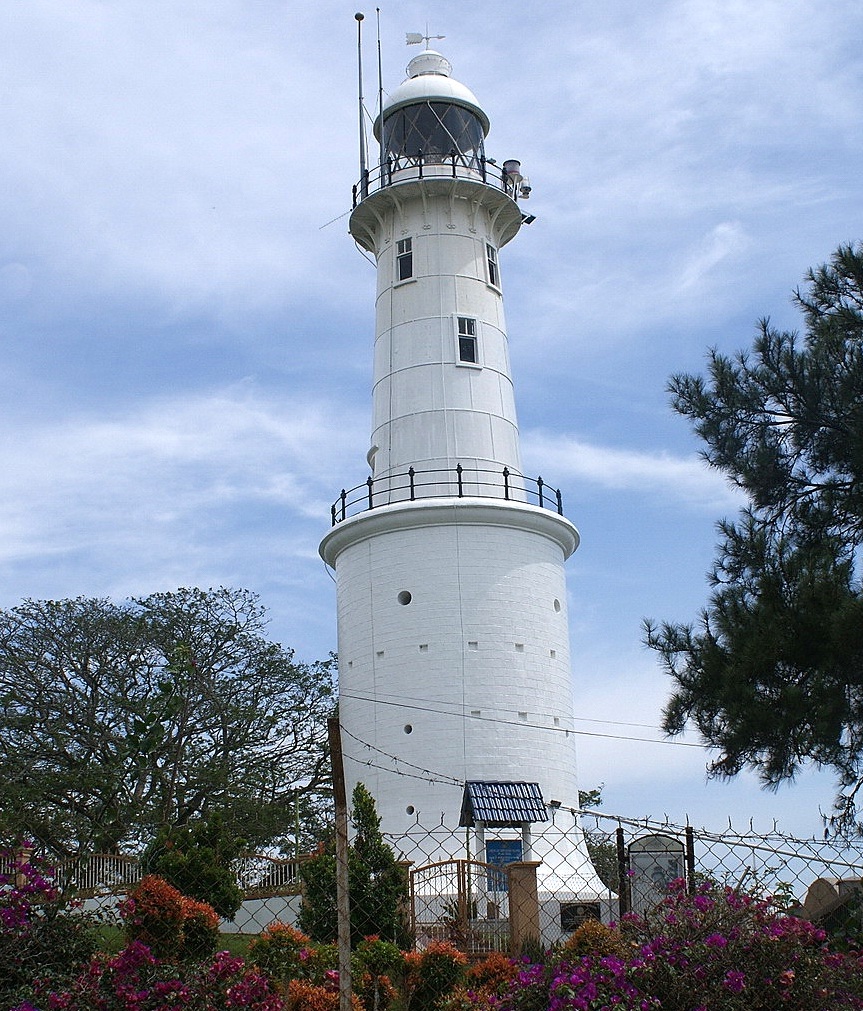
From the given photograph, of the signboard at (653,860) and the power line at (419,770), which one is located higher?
the power line at (419,770)

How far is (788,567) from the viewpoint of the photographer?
35.3ft

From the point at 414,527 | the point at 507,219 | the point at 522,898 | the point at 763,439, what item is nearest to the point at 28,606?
the point at 414,527

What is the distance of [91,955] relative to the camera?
705 cm

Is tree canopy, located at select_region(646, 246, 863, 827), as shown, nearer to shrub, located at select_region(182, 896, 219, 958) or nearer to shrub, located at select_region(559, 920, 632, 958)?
shrub, located at select_region(559, 920, 632, 958)

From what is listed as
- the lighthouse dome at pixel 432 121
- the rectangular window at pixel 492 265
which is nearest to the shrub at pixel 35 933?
the rectangular window at pixel 492 265

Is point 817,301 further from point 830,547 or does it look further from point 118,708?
point 118,708

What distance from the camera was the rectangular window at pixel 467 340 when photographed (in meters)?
24.6

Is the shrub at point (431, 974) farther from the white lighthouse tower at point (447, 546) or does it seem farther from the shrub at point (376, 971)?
the white lighthouse tower at point (447, 546)

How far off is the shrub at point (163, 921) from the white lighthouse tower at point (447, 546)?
11.1m

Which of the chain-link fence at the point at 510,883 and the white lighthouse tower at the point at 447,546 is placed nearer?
the chain-link fence at the point at 510,883

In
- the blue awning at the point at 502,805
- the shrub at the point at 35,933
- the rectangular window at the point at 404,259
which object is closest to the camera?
the shrub at the point at 35,933

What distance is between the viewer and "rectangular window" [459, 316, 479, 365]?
2462 centimetres

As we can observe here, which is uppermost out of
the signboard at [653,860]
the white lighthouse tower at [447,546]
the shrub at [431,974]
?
the white lighthouse tower at [447,546]

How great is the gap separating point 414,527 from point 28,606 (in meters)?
9.57
